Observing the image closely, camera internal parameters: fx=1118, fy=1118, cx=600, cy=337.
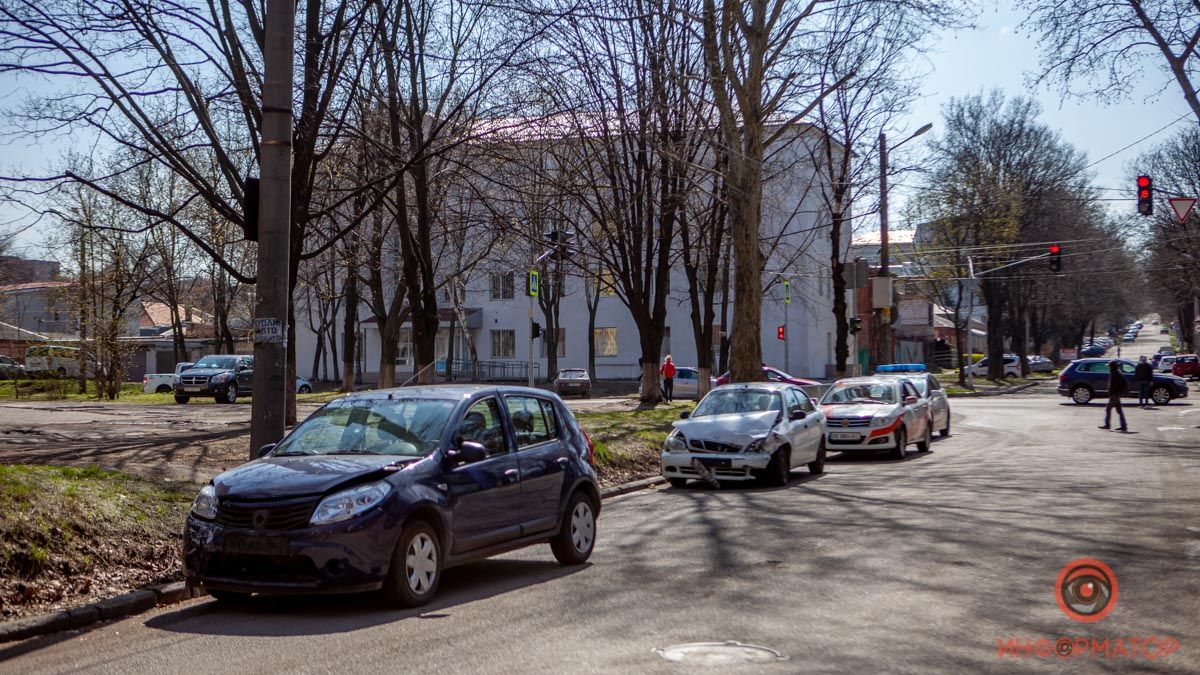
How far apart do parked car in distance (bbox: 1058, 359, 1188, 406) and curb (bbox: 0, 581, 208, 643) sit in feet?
126

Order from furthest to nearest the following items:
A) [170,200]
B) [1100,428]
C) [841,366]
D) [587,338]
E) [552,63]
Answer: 1. [587,338]
2. [170,200]
3. [841,366]
4. [1100,428]
5. [552,63]

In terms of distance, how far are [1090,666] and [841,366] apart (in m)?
33.5

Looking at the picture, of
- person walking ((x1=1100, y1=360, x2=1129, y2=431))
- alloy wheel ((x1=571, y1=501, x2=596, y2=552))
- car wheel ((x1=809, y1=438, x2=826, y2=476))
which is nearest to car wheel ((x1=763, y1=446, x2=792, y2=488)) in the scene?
car wheel ((x1=809, y1=438, x2=826, y2=476))

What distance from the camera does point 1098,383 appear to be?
41.7 metres

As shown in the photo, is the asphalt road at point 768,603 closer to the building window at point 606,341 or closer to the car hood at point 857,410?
the car hood at point 857,410

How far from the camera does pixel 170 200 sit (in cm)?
4262

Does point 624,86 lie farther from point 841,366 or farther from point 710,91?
point 841,366

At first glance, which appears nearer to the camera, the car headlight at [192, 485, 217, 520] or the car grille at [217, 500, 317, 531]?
the car grille at [217, 500, 317, 531]

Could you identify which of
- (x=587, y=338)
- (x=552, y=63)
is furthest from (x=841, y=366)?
(x=587, y=338)

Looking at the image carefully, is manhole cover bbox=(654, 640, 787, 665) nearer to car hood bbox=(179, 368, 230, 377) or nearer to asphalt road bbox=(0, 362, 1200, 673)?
asphalt road bbox=(0, 362, 1200, 673)

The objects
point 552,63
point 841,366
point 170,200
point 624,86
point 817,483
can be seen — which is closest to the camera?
point 817,483

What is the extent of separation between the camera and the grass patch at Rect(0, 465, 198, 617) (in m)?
8.21

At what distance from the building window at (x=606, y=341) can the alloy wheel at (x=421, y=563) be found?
195 ft

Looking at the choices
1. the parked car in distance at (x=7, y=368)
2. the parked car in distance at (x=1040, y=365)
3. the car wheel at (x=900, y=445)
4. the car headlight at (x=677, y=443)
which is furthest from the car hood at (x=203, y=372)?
the parked car in distance at (x=1040, y=365)
